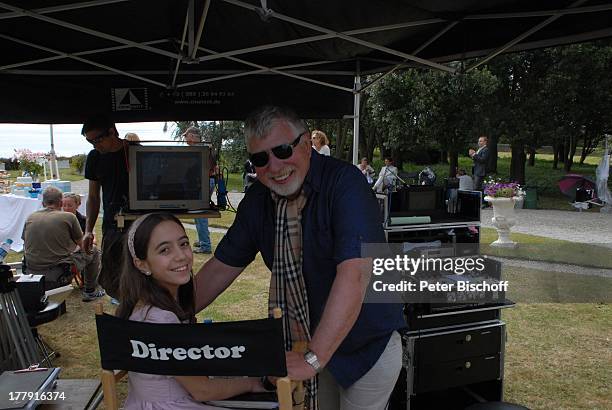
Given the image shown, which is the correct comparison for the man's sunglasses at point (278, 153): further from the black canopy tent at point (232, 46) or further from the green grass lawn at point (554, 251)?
the green grass lawn at point (554, 251)

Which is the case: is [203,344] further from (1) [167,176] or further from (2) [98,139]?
(2) [98,139]

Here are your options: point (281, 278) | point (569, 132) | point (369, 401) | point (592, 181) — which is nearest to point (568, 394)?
point (369, 401)

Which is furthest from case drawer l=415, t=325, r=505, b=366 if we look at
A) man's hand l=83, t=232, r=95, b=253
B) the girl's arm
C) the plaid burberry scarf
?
man's hand l=83, t=232, r=95, b=253

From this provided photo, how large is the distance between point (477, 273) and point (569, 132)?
1477cm

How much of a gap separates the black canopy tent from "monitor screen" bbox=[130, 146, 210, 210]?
63 centimetres

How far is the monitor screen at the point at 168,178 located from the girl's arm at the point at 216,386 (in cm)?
184

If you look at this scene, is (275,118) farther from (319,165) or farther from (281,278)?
(281,278)

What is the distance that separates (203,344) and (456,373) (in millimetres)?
2006

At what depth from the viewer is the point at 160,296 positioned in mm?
1647

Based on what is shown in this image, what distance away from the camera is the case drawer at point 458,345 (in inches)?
109

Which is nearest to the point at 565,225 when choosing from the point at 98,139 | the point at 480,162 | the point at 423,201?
the point at 480,162

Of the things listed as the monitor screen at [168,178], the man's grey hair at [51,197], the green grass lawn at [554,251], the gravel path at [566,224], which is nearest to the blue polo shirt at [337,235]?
the monitor screen at [168,178]

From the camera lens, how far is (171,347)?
1.34m

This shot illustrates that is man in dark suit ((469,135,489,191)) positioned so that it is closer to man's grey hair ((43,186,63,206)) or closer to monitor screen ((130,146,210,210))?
man's grey hair ((43,186,63,206))
